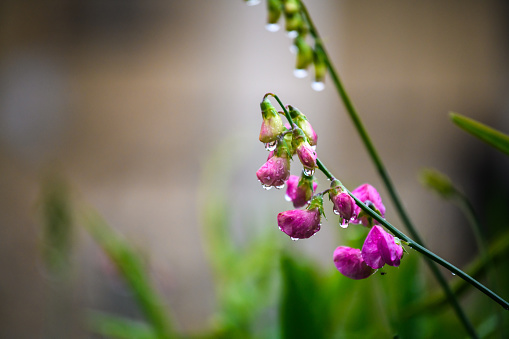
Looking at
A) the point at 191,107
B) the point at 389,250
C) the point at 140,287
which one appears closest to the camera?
the point at 389,250

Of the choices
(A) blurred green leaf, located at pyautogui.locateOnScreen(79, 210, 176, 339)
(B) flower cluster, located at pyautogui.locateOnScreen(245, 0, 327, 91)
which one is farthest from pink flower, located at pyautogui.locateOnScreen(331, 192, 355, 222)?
(A) blurred green leaf, located at pyautogui.locateOnScreen(79, 210, 176, 339)

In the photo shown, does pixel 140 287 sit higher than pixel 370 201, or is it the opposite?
pixel 370 201

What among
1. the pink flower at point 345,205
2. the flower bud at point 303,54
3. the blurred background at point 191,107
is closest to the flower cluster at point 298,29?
the flower bud at point 303,54

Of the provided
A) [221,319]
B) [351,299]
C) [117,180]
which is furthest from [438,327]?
[117,180]

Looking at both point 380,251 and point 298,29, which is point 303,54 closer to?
point 298,29

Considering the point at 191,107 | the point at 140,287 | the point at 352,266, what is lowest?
the point at 191,107

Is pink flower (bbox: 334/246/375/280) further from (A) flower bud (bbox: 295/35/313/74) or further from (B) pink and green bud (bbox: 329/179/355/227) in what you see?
(A) flower bud (bbox: 295/35/313/74)

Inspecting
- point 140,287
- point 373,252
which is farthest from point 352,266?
point 140,287

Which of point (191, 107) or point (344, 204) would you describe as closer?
point (344, 204)
